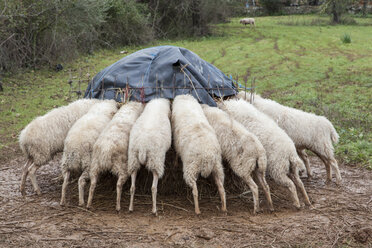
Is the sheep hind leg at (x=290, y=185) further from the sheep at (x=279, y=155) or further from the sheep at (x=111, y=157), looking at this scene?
the sheep at (x=111, y=157)

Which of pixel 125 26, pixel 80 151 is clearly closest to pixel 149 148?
pixel 80 151

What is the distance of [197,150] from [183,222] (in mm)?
993

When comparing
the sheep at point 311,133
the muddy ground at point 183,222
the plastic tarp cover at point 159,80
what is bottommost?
the muddy ground at point 183,222

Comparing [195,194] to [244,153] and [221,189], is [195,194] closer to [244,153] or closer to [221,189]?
[221,189]

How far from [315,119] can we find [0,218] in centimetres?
535

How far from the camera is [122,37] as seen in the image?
2266 cm

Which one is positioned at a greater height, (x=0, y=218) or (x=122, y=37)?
(x=122, y=37)

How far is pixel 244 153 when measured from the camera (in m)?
5.65

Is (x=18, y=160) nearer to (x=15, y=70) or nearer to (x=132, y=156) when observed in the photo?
(x=132, y=156)

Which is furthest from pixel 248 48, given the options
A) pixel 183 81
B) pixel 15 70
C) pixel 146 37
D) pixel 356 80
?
pixel 183 81

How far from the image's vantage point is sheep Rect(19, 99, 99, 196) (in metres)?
6.32

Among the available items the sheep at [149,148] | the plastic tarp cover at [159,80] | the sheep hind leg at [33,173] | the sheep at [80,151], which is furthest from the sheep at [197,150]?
the sheep hind leg at [33,173]

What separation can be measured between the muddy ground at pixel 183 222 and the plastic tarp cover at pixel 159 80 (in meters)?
1.98

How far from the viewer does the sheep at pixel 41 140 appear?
6320 mm
